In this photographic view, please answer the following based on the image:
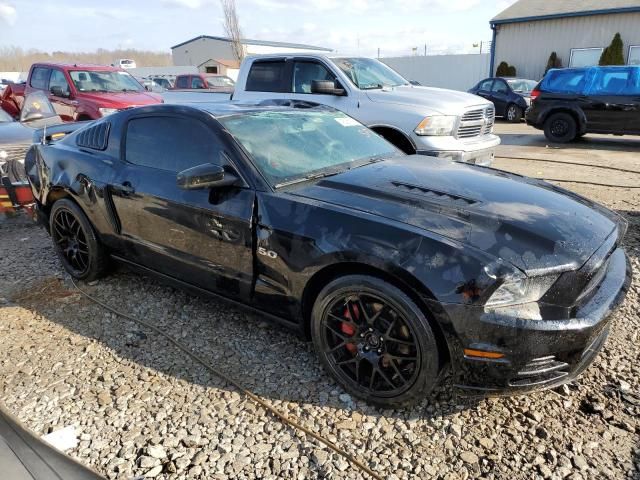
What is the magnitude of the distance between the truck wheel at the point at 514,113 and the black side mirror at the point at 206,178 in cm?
1509

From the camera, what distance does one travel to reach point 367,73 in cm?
717


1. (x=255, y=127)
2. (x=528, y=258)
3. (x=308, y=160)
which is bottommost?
(x=528, y=258)

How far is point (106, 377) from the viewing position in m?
2.88

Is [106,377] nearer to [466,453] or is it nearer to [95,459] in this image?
[95,459]

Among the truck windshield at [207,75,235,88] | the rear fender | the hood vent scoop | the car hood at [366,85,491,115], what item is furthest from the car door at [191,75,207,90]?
the hood vent scoop

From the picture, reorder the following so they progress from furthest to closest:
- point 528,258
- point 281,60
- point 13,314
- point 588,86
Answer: point 588,86
point 281,60
point 13,314
point 528,258

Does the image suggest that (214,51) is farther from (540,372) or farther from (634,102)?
(540,372)

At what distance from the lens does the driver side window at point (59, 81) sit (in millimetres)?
9930

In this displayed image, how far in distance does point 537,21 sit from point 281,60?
715 inches

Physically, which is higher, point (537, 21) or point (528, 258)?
A: point (537, 21)

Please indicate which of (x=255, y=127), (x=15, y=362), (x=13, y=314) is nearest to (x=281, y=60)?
(x=255, y=127)

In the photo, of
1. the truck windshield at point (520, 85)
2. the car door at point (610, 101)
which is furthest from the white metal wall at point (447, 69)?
the car door at point (610, 101)

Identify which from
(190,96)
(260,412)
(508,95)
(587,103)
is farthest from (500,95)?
(260,412)

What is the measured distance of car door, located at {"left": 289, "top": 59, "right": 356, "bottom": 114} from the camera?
6.84 m
